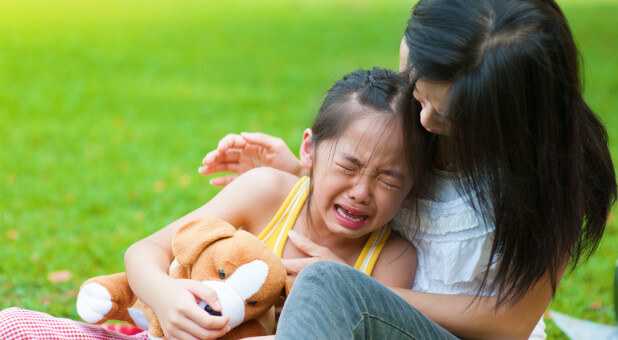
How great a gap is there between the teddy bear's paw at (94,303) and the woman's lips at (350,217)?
69 centimetres

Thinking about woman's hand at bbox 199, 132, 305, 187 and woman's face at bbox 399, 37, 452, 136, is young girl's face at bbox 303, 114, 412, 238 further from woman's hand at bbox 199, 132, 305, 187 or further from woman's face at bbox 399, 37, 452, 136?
woman's hand at bbox 199, 132, 305, 187

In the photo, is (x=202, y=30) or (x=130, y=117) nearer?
(x=130, y=117)

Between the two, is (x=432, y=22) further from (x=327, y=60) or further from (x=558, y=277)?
(x=327, y=60)

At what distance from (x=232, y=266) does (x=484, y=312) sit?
27.4 inches

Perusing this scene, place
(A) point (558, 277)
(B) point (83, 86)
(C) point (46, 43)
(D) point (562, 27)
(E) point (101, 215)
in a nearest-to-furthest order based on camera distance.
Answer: (D) point (562, 27), (A) point (558, 277), (E) point (101, 215), (B) point (83, 86), (C) point (46, 43)

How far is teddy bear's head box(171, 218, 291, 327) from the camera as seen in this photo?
182 cm

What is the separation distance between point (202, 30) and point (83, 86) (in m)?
3.65

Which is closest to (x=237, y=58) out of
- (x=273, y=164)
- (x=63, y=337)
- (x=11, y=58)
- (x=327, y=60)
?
(x=327, y=60)

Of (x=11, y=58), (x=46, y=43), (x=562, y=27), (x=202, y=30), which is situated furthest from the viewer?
(x=202, y=30)

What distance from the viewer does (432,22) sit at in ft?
5.72

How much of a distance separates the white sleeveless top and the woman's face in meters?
0.29

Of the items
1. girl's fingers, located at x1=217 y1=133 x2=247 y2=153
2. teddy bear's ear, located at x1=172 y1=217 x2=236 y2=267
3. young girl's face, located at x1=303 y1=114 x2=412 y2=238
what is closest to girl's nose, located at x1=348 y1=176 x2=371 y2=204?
young girl's face, located at x1=303 y1=114 x2=412 y2=238

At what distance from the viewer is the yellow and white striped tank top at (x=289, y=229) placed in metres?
2.23

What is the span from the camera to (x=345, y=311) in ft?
5.75
